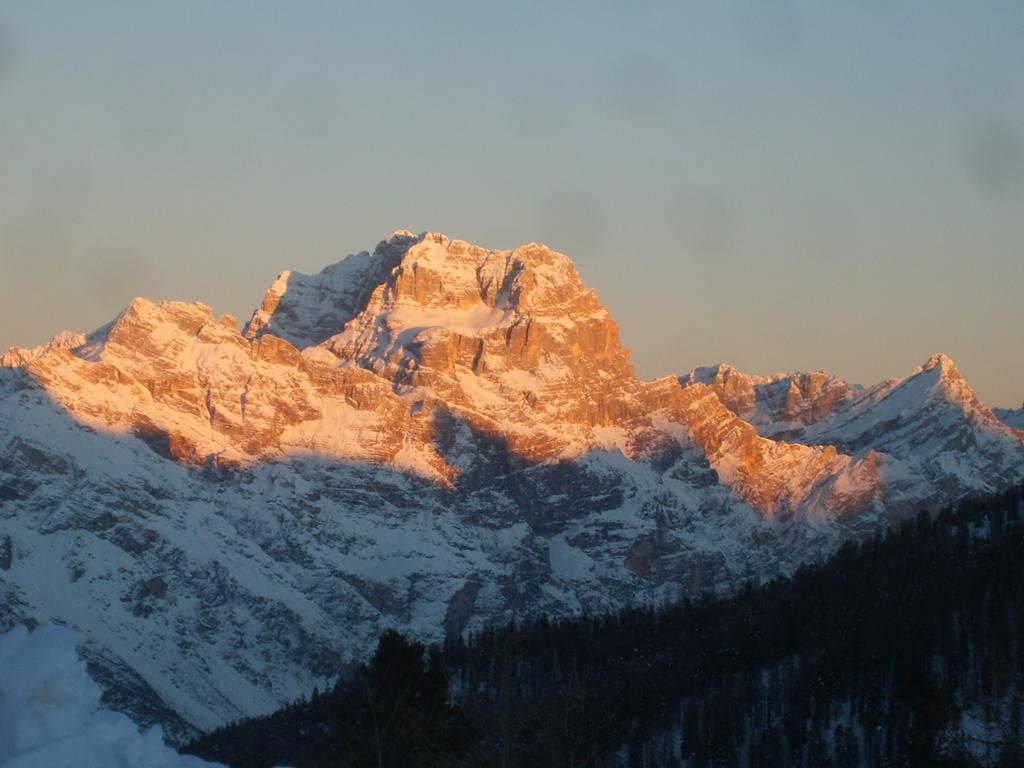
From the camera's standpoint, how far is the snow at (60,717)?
45031mm

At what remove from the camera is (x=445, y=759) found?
6144cm

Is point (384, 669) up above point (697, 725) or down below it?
below

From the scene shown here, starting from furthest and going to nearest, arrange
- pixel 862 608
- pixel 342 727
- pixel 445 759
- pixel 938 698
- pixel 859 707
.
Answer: pixel 862 608, pixel 859 707, pixel 938 698, pixel 342 727, pixel 445 759

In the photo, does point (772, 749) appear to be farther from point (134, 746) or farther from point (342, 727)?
point (134, 746)

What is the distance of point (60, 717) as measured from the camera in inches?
1823

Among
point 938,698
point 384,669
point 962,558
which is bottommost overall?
point 384,669

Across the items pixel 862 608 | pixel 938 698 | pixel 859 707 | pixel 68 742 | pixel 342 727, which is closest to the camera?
pixel 68 742

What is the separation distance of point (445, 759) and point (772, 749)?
107m

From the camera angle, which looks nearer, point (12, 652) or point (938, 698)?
point (12, 652)

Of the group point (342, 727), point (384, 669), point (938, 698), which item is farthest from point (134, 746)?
point (938, 698)

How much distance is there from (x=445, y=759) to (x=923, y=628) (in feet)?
378

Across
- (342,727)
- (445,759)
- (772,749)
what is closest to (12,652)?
(445,759)

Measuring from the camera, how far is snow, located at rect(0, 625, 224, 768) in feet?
148

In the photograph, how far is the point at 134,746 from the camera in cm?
4538
